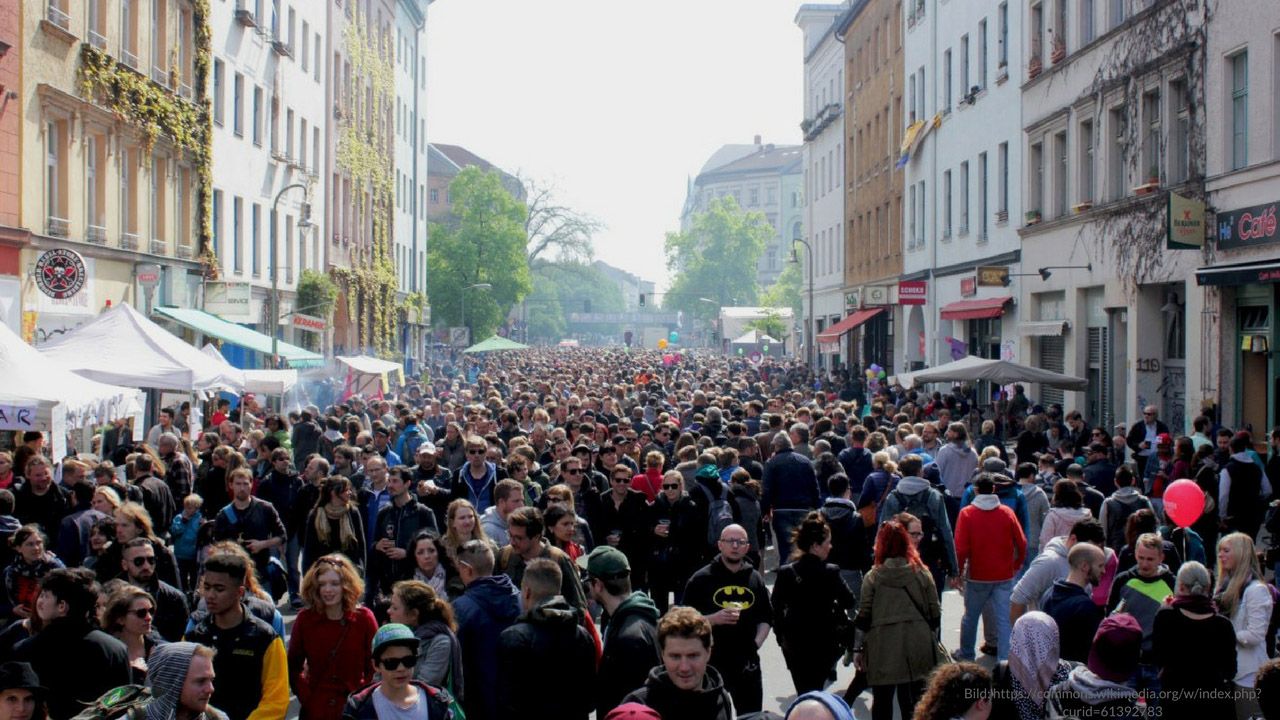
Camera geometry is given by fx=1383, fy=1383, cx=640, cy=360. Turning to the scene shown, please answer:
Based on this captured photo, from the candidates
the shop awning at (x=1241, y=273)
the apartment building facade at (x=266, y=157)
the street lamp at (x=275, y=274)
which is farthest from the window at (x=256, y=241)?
the shop awning at (x=1241, y=273)

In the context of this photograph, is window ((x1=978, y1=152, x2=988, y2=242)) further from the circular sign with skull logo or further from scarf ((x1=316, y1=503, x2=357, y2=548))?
scarf ((x1=316, y1=503, x2=357, y2=548))

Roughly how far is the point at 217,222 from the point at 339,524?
932 inches

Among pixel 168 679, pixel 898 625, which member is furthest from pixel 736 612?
pixel 168 679

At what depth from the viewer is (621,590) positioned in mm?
7363

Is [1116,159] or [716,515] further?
[1116,159]

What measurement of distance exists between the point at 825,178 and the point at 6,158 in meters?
46.0

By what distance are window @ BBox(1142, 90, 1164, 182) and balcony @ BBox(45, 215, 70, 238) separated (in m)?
18.1

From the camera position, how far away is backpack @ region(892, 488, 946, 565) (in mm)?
11016

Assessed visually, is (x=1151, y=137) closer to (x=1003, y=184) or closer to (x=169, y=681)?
(x=1003, y=184)

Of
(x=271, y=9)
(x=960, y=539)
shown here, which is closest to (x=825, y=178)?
(x=271, y=9)

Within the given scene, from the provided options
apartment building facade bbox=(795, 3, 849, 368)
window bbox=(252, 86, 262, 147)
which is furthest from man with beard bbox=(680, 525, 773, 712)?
apartment building facade bbox=(795, 3, 849, 368)

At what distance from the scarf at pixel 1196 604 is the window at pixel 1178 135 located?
1623 centimetres

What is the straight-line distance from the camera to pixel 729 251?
13588 centimetres

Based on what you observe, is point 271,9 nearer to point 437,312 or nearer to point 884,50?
point 884,50
